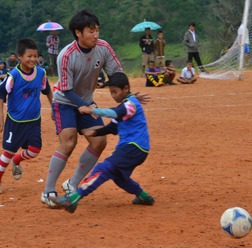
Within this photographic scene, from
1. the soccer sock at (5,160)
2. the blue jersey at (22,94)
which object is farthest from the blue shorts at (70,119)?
the soccer sock at (5,160)

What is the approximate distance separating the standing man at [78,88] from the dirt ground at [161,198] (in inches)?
17.5

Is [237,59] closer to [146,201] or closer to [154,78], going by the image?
[154,78]

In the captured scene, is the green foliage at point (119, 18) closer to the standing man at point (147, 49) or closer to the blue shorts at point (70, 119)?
the standing man at point (147, 49)

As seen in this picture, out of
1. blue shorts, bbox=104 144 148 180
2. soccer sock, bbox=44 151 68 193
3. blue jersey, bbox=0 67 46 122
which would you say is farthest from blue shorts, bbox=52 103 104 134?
blue jersey, bbox=0 67 46 122

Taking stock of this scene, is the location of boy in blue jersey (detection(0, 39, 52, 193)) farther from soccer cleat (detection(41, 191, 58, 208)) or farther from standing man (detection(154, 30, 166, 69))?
standing man (detection(154, 30, 166, 69))

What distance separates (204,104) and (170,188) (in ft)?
29.1

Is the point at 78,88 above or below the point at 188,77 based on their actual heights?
above

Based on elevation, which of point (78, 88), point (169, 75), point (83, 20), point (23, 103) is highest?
point (83, 20)

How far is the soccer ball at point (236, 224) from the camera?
19.4ft

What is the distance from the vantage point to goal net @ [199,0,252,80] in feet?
73.5

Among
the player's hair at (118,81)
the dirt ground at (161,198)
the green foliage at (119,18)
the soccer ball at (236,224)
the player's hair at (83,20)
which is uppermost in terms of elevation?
the player's hair at (83,20)

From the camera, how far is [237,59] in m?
23.5

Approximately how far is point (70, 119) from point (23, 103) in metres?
1.06

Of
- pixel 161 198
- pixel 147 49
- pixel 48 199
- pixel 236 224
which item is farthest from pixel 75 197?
pixel 147 49
